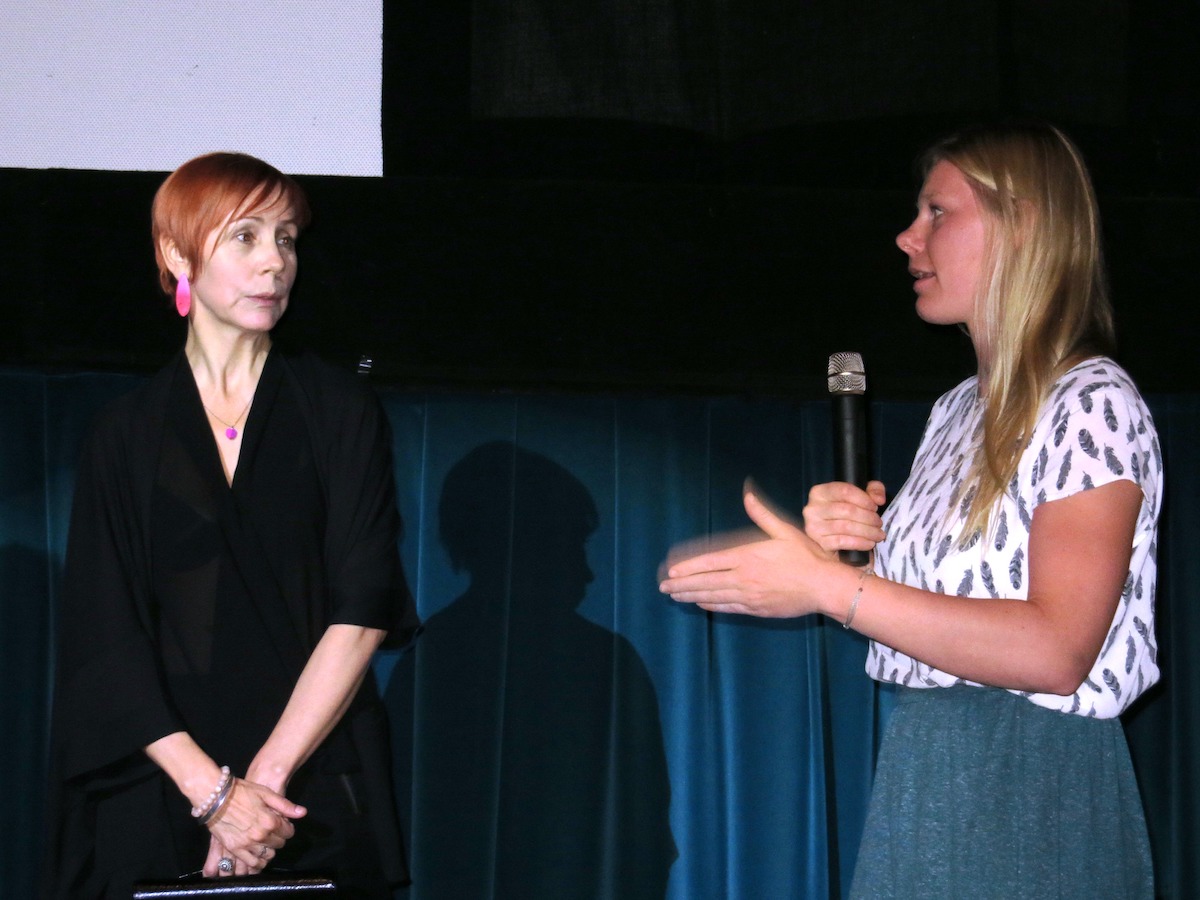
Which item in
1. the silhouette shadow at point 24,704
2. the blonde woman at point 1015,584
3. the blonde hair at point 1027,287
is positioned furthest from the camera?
the silhouette shadow at point 24,704

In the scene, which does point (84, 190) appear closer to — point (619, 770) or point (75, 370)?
point (75, 370)

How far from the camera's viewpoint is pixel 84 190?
7.62 ft

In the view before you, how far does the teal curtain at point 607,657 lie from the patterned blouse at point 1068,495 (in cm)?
127

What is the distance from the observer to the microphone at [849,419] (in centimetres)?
134

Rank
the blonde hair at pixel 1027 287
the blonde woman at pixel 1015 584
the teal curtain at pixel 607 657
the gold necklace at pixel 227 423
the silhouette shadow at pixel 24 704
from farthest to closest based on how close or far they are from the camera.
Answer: the teal curtain at pixel 607 657
the silhouette shadow at pixel 24 704
the gold necklace at pixel 227 423
the blonde hair at pixel 1027 287
the blonde woman at pixel 1015 584

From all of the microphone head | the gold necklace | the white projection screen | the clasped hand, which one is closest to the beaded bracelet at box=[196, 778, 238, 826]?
the gold necklace

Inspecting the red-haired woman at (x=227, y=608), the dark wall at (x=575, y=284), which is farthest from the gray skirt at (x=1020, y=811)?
the dark wall at (x=575, y=284)

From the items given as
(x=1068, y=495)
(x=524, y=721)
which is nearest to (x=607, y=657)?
(x=524, y=721)

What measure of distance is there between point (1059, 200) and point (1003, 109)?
1.27m

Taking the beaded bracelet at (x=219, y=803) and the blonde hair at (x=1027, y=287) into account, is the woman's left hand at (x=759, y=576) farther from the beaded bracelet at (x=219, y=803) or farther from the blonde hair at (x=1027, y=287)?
the beaded bracelet at (x=219, y=803)

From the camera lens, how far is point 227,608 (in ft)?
5.21

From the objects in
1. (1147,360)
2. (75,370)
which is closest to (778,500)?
(1147,360)

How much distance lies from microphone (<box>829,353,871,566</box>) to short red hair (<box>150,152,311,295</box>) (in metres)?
0.91

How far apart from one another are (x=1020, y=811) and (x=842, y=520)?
355 millimetres
